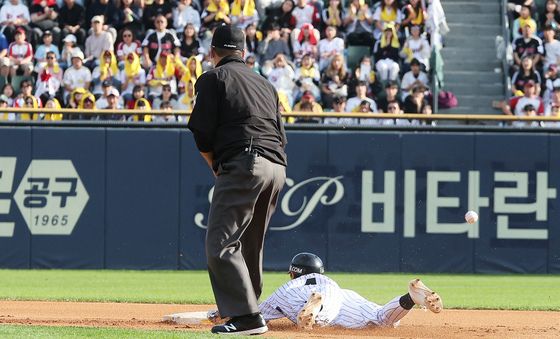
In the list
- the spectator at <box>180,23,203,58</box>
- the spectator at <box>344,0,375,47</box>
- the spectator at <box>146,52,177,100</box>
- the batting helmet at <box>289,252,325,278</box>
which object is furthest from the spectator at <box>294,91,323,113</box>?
the batting helmet at <box>289,252,325,278</box>

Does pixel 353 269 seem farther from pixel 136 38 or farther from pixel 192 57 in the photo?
pixel 136 38

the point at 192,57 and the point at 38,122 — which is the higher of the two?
the point at 192,57

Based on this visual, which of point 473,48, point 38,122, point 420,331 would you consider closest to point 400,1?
point 473,48

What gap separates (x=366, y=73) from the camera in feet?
57.4

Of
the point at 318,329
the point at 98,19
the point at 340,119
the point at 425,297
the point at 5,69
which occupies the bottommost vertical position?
the point at 318,329

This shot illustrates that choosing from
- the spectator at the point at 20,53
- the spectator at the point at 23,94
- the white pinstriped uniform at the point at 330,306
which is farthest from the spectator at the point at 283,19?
the white pinstriped uniform at the point at 330,306

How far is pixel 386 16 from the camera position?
18.5m

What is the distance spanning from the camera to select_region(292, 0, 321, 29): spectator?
1859cm

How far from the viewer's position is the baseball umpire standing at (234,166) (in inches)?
281

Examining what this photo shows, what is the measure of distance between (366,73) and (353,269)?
3.75m

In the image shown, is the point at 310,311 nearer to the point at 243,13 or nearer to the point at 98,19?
the point at 98,19

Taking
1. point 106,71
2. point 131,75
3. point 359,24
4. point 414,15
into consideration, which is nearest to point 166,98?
point 131,75

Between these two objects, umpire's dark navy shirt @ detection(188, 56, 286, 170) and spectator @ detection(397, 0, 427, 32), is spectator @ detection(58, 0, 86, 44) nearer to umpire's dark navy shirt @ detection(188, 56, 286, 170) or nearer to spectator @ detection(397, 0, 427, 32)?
spectator @ detection(397, 0, 427, 32)

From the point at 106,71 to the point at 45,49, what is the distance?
3.93 ft
